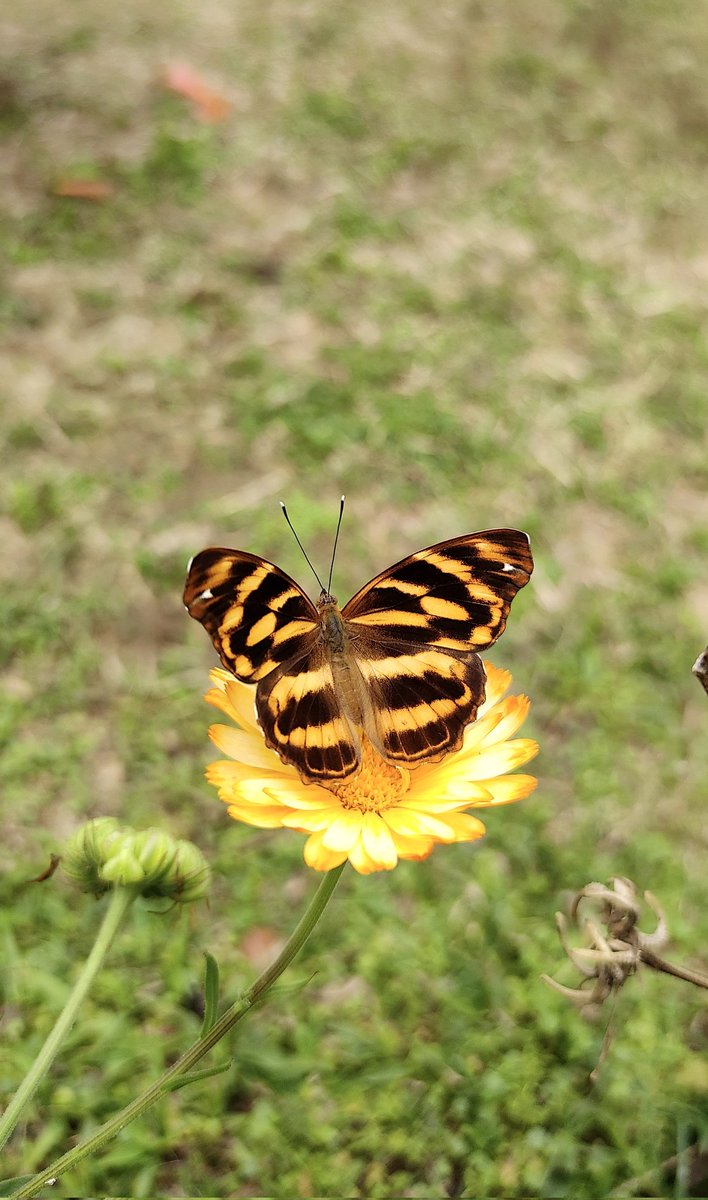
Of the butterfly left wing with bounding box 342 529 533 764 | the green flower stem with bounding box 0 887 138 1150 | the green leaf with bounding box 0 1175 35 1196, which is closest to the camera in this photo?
the green flower stem with bounding box 0 887 138 1150

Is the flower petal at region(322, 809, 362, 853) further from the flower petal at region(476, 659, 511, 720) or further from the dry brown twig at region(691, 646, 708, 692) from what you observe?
the dry brown twig at region(691, 646, 708, 692)

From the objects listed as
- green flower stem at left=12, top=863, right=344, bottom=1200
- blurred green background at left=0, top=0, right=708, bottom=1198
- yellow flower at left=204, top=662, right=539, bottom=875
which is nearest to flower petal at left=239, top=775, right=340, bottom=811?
yellow flower at left=204, top=662, right=539, bottom=875

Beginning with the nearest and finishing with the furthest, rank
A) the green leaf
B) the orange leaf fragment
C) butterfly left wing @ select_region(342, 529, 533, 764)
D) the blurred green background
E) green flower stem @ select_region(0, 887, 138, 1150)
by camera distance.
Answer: green flower stem @ select_region(0, 887, 138, 1150) → the green leaf → butterfly left wing @ select_region(342, 529, 533, 764) → the blurred green background → the orange leaf fragment

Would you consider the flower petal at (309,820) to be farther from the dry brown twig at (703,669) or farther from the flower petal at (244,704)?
the dry brown twig at (703,669)

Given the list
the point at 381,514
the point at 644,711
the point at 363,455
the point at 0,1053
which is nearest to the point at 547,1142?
the point at 0,1053

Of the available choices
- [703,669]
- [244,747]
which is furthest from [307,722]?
[703,669]

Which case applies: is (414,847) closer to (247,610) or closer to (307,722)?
(307,722)

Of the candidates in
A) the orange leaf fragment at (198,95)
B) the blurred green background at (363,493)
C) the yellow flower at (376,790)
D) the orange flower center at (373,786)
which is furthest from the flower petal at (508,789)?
the orange leaf fragment at (198,95)
